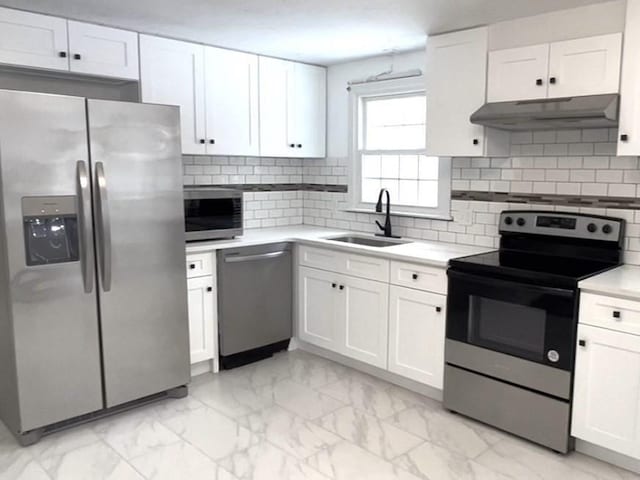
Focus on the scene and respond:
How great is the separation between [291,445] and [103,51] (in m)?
2.47

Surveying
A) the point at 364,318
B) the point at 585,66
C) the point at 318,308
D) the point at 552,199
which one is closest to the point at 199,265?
the point at 318,308

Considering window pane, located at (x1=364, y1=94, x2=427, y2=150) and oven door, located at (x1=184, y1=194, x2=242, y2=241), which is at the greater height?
window pane, located at (x1=364, y1=94, x2=427, y2=150)

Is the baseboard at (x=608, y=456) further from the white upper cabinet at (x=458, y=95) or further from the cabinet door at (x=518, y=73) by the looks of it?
the cabinet door at (x=518, y=73)

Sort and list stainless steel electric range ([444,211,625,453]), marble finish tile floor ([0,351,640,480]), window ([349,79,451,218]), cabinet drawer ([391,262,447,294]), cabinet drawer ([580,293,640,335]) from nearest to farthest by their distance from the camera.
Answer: cabinet drawer ([580,293,640,335]) → marble finish tile floor ([0,351,640,480]) → stainless steel electric range ([444,211,625,453]) → cabinet drawer ([391,262,447,294]) → window ([349,79,451,218])

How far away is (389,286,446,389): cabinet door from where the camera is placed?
3.13m

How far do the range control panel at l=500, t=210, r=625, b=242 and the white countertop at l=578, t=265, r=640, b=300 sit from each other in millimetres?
255

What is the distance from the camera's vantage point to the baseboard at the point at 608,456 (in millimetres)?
2508

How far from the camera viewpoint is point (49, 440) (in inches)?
A: 110

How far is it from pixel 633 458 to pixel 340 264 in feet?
6.33

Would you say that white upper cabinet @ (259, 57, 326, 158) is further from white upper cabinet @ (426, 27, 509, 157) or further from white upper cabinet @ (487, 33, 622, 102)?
Result: white upper cabinet @ (487, 33, 622, 102)


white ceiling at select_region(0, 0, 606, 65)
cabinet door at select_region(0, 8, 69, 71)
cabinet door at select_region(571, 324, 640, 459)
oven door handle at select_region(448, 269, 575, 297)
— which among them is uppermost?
white ceiling at select_region(0, 0, 606, 65)

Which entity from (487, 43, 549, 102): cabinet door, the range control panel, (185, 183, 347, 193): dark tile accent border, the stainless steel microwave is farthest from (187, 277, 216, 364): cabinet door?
(487, 43, 549, 102): cabinet door

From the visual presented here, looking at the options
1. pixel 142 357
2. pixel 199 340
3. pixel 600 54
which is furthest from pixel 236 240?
pixel 600 54

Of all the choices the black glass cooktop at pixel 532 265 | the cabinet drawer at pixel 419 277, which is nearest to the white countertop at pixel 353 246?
the cabinet drawer at pixel 419 277
